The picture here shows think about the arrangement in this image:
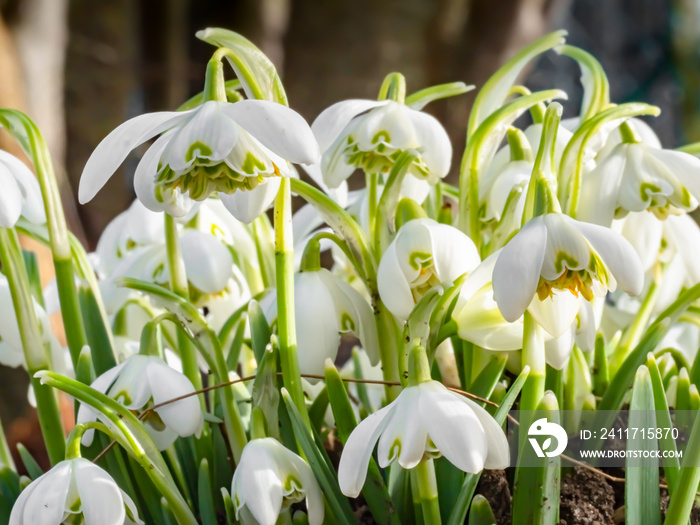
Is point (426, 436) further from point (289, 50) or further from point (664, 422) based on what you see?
point (289, 50)

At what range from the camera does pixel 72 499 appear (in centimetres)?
44

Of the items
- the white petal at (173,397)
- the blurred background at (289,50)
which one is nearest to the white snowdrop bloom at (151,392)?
the white petal at (173,397)

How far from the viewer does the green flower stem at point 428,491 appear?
0.46m

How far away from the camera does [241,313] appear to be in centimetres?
62

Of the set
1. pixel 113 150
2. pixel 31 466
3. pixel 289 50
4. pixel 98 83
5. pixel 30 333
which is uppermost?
pixel 289 50

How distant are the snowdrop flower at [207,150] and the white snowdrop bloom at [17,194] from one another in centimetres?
6

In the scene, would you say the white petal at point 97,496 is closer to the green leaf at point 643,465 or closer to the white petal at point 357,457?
the white petal at point 357,457

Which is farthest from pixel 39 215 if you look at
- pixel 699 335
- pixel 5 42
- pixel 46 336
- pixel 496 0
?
pixel 496 0

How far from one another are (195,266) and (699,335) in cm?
54

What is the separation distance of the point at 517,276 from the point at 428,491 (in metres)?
0.15

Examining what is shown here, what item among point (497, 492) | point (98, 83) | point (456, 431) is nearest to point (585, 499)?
point (497, 492)

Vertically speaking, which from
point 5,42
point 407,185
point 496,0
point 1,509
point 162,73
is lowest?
point 1,509

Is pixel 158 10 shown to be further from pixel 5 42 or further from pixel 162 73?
pixel 5 42

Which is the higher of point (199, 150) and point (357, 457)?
point (199, 150)
